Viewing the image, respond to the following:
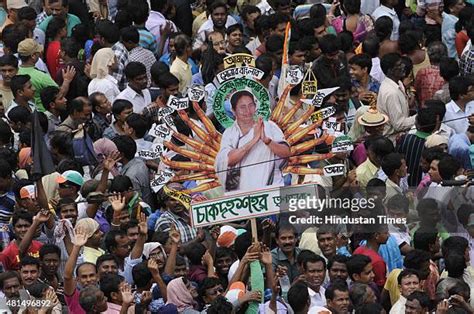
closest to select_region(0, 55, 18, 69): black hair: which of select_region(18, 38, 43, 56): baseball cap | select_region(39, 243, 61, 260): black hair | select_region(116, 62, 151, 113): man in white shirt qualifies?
select_region(18, 38, 43, 56): baseball cap

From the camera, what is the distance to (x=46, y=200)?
22859 millimetres

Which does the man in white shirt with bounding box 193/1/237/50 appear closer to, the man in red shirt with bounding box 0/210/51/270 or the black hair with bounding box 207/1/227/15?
the black hair with bounding box 207/1/227/15

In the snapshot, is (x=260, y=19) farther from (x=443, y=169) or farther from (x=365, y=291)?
(x=365, y=291)

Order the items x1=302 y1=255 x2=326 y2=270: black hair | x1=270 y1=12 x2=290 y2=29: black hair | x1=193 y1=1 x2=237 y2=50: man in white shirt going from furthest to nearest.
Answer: x1=193 y1=1 x2=237 y2=50: man in white shirt, x1=270 y1=12 x2=290 y2=29: black hair, x1=302 y1=255 x2=326 y2=270: black hair

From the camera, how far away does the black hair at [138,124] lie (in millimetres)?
24453

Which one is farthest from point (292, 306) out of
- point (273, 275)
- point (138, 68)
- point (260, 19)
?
point (260, 19)

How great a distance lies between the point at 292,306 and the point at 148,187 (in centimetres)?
311

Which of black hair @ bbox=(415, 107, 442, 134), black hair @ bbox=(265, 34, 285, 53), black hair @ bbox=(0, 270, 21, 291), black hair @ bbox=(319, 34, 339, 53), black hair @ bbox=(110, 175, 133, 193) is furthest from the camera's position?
black hair @ bbox=(265, 34, 285, 53)

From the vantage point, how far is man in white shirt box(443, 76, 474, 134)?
24734 mm

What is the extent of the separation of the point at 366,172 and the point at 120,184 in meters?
2.31

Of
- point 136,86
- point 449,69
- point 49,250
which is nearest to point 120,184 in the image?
point 49,250

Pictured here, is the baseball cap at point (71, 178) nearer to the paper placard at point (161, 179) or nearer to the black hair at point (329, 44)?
the paper placard at point (161, 179)

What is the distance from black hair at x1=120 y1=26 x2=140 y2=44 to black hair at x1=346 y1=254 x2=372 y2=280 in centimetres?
552
